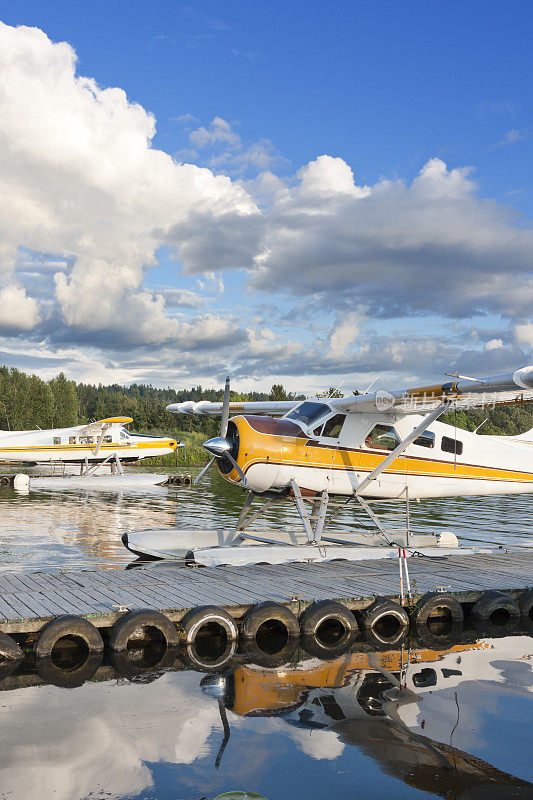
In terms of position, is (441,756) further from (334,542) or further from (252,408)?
(252,408)

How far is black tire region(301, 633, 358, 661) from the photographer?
7480mm

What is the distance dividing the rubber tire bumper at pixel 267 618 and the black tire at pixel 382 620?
3.15ft

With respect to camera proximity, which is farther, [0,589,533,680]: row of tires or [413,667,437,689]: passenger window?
[0,589,533,680]: row of tires

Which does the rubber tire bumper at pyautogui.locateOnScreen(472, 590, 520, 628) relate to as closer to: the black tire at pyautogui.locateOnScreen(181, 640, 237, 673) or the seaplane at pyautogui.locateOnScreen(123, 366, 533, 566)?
the seaplane at pyautogui.locateOnScreen(123, 366, 533, 566)

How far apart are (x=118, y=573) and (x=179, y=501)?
16.1 metres

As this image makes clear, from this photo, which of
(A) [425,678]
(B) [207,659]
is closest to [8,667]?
(B) [207,659]

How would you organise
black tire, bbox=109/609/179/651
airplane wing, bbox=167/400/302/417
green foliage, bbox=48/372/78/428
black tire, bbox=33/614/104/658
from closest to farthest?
1. black tire, bbox=33/614/104/658
2. black tire, bbox=109/609/179/651
3. airplane wing, bbox=167/400/302/417
4. green foliage, bbox=48/372/78/428

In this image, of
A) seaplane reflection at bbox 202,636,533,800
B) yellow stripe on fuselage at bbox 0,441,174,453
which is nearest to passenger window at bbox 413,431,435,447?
seaplane reflection at bbox 202,636,533,800

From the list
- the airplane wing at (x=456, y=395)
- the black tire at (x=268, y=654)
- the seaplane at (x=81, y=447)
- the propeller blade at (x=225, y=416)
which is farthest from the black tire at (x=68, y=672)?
the seaplane at (x=81, y=447)

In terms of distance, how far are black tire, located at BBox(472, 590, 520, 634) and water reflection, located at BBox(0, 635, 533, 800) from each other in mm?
1788

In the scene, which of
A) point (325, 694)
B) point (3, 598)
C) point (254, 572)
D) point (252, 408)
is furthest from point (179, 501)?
point (325, 694)

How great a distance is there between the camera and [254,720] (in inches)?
218

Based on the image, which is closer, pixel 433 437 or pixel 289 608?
pixel 289 608

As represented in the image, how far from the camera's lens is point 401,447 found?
12031mm
